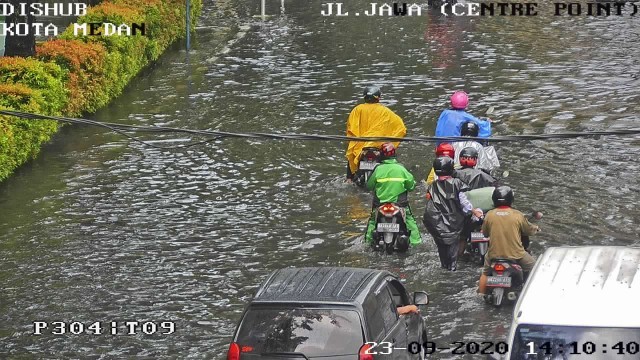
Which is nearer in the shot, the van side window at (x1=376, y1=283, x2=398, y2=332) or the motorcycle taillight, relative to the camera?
the van side window at (x1=376, y1=283, x2=398, y2=332)

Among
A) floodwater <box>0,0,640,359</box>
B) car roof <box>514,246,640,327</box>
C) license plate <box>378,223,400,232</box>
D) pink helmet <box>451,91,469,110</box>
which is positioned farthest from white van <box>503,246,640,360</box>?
pink helmet <box>451,91,469,110</box>

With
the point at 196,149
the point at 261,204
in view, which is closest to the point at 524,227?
the point at 261,204

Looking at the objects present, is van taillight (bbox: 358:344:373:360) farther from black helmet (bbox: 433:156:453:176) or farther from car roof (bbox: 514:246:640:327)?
black helmet (bbox: 433:156:453:176)

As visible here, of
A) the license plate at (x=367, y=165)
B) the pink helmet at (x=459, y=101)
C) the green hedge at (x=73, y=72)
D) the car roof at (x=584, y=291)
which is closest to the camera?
the car roof at (x=584, y=291)

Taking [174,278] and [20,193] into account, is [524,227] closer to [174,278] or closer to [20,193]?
[174,278]

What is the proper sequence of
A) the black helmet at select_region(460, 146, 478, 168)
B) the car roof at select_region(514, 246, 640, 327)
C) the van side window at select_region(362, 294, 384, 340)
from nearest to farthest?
the car roof at select_region(514, 246, 640, 327) < the van side window at select_region(362, 294, 384, 340) < the black helmet at select_region(460, 146, 478, 168)

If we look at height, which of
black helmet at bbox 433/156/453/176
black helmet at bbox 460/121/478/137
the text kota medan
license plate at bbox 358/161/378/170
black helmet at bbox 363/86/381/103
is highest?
the text kota medan

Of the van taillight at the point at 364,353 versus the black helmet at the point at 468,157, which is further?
the black helmet at the point at 468,157

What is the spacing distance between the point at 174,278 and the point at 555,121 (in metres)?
9.82

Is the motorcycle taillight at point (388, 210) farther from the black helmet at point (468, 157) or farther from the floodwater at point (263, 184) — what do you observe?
the black helmet at point (468, 157)

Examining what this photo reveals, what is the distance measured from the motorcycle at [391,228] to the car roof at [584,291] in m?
5.06

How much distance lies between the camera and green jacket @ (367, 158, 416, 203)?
16312 millimetres

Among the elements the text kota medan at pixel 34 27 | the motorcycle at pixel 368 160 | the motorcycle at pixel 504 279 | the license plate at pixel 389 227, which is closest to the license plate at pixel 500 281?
the motorcycle at pixel 504 279

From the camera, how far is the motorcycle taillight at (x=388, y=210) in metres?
16.2
